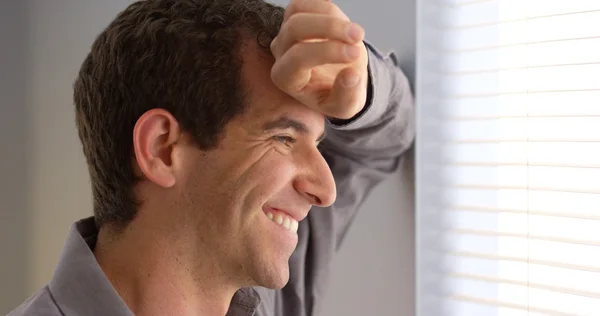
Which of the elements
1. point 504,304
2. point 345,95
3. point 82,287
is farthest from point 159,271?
point 504,304

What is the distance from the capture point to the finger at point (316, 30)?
85cm

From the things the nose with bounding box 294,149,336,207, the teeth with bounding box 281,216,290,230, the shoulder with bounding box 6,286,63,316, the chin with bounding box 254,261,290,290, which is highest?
the nose with bounding box 294,149,336,207

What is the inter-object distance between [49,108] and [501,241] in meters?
1.92

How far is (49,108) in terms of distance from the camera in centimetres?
259

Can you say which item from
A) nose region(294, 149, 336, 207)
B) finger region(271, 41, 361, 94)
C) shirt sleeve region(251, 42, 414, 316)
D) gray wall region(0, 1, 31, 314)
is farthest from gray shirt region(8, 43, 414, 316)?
gray wall region(0, 1, 31, 314)

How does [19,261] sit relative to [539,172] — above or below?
below

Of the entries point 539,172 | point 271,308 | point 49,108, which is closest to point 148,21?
point 271,308

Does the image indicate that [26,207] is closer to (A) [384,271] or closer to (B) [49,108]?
(B) [49,108]

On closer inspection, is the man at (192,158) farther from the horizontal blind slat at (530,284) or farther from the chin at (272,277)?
the horizontal blind slat at (530,284)

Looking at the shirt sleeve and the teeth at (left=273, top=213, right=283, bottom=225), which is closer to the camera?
the teeth at (left=273, top=213, right=283, bottom=225)

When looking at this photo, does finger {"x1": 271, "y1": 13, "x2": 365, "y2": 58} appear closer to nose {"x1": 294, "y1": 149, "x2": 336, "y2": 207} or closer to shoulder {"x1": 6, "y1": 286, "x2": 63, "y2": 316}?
nose {"x1": 294, "y1": 149, "x2": 336, "y2": 207}

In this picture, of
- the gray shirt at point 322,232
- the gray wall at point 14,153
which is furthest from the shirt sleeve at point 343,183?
the gray wall at point 14,153

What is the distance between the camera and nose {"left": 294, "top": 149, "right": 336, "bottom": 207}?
3.75 feet

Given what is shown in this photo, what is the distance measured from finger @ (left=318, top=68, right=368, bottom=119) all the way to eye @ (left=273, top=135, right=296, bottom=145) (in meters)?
0.11
